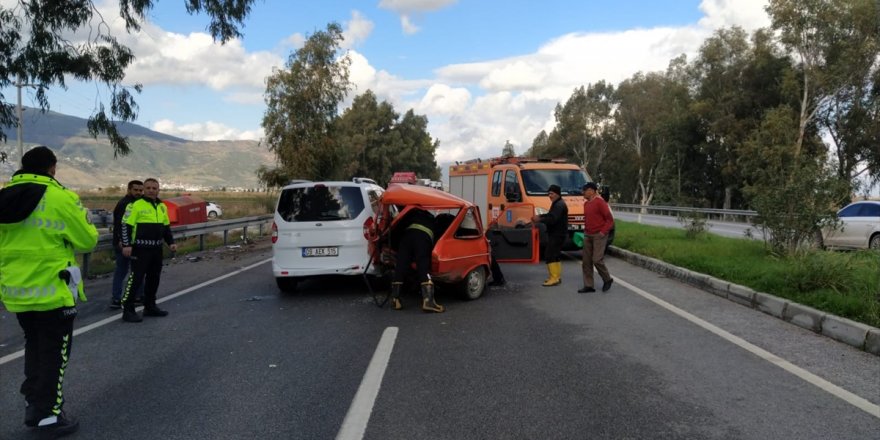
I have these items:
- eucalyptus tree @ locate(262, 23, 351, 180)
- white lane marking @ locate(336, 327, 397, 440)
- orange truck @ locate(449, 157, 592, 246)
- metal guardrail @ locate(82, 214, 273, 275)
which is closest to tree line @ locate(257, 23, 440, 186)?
eucalyptus tree @ locate(262, 23, 351, 180)

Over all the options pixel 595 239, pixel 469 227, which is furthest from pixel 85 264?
pixel 595 239

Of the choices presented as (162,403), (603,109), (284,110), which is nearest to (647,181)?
(603,109)

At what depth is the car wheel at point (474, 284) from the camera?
8777mm

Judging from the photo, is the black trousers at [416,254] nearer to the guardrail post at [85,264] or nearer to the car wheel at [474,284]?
the car wheel at [474,284]

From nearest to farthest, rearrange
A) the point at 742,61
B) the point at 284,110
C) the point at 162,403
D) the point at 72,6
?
1. the point at 162,403
2. the point at 72,6
3. the point at 284,110
4. the point at 742,61

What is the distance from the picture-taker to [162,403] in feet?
14.8

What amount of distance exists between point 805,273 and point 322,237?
22.8 ft

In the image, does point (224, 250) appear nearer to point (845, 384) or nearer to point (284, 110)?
point (284, 110)

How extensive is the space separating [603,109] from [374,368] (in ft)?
216

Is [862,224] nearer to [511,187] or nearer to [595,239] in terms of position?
[511,187]

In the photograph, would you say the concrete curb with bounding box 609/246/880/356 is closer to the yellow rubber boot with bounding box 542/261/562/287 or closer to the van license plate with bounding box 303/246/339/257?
the yellow rubber boot with bounding box 542/261/562/287

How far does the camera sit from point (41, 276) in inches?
156

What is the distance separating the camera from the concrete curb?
6.18 metres

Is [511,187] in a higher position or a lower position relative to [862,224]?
higher
